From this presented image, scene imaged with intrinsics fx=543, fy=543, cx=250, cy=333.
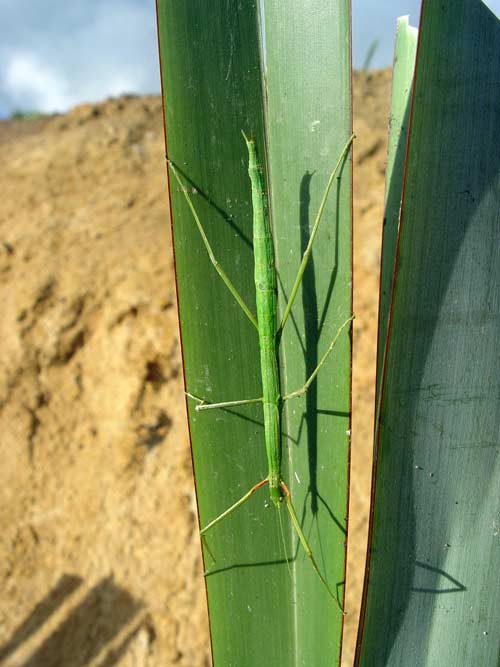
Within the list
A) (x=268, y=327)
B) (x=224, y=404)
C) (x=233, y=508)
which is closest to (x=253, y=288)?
(x=268, y=327)

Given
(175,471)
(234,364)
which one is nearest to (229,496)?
(234,364)

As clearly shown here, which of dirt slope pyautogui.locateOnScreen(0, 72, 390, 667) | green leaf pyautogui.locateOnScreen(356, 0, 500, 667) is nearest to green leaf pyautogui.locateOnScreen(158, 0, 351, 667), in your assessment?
green leaf pyautogui.locateOnScreen(356, 0, 500, 667)

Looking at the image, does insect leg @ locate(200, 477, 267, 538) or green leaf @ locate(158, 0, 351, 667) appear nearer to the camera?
green leaf @ locate(158, 0, 351, 667)

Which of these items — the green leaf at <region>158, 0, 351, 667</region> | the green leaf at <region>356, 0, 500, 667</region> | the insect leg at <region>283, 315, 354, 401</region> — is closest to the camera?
the green leaf at <region>356, 0, 500, 667</region>

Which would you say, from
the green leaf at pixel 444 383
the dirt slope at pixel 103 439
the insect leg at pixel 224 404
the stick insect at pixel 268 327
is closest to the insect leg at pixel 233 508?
the stick insect at pixel 268 327

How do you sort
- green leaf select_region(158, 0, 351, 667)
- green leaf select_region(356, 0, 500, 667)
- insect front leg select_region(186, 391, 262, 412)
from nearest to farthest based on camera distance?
green leaf select_region(356, 0, 500, 667) < green leaf select_region(158, 0, 351, 667) < insect front leg select_region(186, 391, 262, 412)

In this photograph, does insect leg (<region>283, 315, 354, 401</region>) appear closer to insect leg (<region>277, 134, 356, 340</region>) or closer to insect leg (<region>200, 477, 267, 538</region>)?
insect leg (<region>277, 134, 356, 340</region>)

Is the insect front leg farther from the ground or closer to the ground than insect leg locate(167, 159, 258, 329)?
closer to the ground
